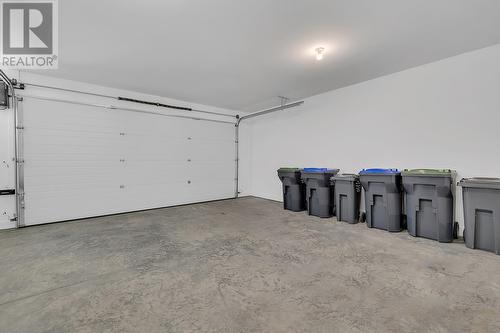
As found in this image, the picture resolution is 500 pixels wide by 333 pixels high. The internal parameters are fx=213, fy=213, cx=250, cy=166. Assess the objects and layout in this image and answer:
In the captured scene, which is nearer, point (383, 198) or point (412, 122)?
point (383, 198)

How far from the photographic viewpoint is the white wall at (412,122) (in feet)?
10.0

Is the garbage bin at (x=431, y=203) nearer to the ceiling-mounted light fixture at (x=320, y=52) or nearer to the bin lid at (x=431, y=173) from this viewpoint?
the bin lid at (x=431, y=173)

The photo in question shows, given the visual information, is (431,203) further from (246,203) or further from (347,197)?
(246,203)

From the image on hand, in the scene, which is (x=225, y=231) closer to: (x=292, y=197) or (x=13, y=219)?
(x=292, y=197)

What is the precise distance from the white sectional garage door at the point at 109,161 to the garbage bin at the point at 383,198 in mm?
4088

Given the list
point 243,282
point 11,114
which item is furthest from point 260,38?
point 11,114

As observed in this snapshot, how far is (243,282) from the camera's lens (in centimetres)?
201

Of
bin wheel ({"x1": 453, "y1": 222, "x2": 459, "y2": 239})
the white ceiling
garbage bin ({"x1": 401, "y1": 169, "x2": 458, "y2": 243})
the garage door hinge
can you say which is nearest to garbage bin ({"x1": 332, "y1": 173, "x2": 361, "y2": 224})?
garbage bin ({"x1": 401, "y1": 169, "x2": 458, "y2": 243})

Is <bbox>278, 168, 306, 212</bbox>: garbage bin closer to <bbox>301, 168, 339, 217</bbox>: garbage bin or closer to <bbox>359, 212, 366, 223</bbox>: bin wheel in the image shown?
<bbox>301, 168, 339, 217</bbox>: garbage bin

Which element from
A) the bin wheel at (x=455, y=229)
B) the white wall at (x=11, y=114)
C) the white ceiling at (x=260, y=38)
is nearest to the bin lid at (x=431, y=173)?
the bin wheel at (x=455, y=229)

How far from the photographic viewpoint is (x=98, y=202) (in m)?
4.51

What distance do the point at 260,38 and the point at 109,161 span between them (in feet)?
13.2

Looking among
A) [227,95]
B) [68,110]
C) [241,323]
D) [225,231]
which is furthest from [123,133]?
[241,323]

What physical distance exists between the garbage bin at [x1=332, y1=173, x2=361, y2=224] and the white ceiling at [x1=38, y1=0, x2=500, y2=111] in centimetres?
197
